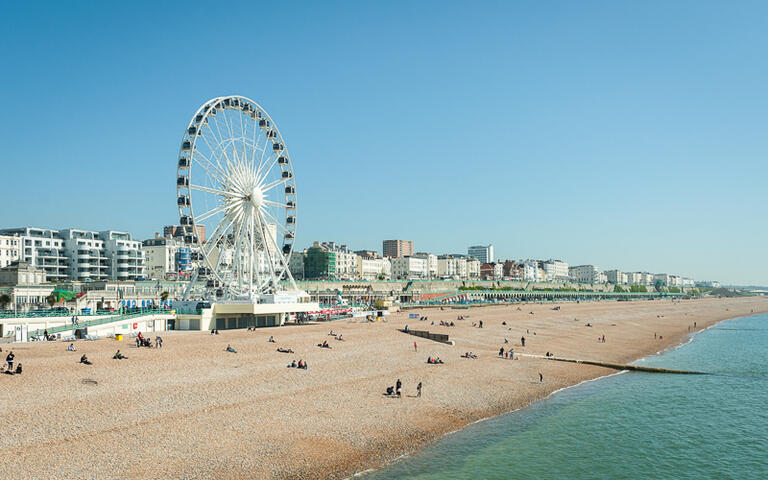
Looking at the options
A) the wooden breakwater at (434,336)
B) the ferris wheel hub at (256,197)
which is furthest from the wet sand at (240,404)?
the ferris wheel hub at (256,197)

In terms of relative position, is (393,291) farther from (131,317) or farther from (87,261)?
(131,317)

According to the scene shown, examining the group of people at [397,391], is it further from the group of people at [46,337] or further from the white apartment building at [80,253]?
the white apartment building at [80,253]

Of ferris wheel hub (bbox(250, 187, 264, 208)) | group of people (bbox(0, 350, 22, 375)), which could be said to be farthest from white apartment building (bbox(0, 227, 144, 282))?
group of people (bbox(0, 350, 22, 375))

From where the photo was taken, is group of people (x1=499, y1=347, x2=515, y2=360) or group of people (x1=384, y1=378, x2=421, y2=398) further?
group of people (x1=499, y1=347, x2=515, y2=360)

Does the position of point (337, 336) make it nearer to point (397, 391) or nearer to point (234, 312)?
point (234, 312)

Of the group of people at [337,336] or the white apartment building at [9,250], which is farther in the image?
the white apartment building at [9,250]

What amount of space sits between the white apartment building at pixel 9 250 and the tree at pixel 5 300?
3877cm

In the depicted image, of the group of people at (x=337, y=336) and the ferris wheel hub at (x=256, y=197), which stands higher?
the ferris wheel hub at (x=256, y=197)

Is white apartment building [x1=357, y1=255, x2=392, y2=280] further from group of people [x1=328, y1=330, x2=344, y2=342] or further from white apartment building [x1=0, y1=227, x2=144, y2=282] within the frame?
group of people [x1=328, y1=330, x2=344, y2=342]

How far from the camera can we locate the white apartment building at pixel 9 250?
287 ft

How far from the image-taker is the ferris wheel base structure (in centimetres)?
4669

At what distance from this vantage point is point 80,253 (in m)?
101

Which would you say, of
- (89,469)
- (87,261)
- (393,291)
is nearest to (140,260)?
(87,261)

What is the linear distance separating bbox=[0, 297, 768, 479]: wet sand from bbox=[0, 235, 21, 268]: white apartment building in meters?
64.7
